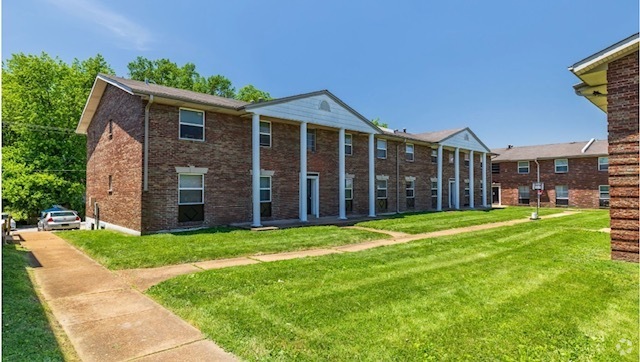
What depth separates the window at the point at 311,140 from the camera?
19.1 meters

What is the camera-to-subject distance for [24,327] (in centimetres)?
449

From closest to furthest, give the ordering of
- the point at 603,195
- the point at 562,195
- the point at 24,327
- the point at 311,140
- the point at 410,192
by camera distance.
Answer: the point at 24,327 < the point at 311,140 < the point at 410,192 < the point at 603,195 < the point at 562,195

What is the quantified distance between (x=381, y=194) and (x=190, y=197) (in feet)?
41.9

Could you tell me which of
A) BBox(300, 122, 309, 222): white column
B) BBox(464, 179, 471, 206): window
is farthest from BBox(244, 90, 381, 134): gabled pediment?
BBox(464, 179, 471, 206): window

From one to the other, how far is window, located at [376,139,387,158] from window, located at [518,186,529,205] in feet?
71.6

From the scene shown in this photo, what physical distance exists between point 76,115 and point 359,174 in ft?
91.4

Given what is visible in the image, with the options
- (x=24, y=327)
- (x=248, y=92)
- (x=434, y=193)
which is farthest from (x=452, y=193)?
(x=248, y=92)

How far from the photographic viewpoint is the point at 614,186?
825cm

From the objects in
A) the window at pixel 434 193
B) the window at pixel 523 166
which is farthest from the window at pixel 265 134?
the window at pixel 523 166

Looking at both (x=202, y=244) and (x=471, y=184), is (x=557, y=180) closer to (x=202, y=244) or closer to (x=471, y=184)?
(x=471, y=184)

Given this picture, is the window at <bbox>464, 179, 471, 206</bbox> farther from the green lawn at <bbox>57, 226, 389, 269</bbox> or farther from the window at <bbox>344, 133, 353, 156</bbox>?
the green lawn at <bbox>57, 226, 389, 269</bbox>

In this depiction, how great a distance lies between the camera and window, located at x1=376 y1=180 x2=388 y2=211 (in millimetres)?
22797

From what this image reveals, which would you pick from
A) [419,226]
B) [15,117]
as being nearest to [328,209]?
[419,226]

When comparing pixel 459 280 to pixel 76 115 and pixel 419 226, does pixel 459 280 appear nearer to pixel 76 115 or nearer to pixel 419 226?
pixel 419 226
